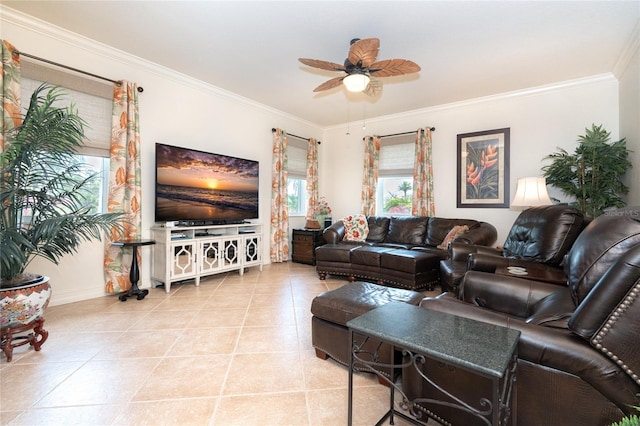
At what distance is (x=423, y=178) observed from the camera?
479 cm

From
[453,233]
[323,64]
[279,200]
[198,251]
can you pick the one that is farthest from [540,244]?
[279,200]

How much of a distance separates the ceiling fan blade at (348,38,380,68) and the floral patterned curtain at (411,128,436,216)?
8.84 ft

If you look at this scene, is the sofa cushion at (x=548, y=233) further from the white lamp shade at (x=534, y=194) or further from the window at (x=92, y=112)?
the window at (x=92, y=112)

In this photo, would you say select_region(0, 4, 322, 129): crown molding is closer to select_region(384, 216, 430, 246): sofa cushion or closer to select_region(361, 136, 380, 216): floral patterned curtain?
select_region(361, 136, 380, 216): floral patterned curtain

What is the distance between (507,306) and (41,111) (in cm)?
353

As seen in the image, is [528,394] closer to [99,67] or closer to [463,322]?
[463,322]

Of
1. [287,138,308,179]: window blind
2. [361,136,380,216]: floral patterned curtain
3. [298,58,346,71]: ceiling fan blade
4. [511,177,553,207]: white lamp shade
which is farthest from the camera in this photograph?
[287,138,308,179]: window blind

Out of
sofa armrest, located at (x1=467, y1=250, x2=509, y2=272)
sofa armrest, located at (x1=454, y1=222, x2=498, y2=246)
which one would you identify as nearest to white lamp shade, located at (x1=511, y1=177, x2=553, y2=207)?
sofa armrest, located at (x1=454, y1=222, x2=498, y2=246)

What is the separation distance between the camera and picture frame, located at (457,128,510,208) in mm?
4219

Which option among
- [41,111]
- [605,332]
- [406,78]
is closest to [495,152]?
[406,78]

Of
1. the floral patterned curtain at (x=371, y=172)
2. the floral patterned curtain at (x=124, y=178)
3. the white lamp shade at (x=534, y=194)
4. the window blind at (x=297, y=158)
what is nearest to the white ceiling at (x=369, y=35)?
the floral patterned curtain at (x=124, y=178)

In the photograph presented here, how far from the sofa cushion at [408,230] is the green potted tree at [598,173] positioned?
5.99ft

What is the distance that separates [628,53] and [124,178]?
574 cm

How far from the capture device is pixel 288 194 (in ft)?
18.6
